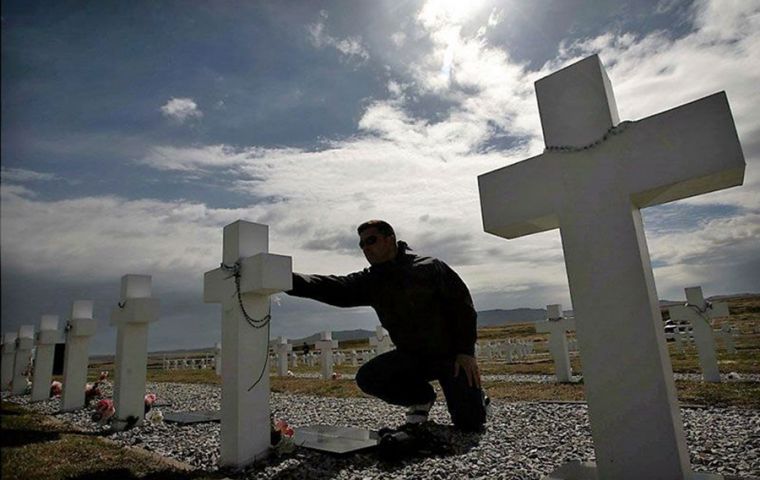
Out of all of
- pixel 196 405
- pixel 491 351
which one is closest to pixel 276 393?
pixel 196 405

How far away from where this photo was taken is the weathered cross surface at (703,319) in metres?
7.71

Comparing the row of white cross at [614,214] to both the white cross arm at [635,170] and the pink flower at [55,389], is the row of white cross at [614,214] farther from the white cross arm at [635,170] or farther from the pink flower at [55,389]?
the pink flower at [55,389]

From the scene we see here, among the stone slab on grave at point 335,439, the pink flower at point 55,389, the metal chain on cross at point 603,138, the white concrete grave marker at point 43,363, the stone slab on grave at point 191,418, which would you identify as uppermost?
the metal chain on cross at point 603,138

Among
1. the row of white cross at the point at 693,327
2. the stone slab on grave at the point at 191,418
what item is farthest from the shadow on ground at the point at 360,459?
the row of white cross at the point at 693,327

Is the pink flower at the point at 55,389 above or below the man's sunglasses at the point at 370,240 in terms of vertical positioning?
below

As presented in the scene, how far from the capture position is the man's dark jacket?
4414 millimetres

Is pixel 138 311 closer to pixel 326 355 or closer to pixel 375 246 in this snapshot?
pixel 375 246

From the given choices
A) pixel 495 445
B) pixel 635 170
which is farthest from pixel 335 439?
pixel 635 170

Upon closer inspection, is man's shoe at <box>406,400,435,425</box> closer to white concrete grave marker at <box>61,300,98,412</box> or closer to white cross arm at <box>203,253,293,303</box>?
white cross arm at <box>203,253,293,303</box>

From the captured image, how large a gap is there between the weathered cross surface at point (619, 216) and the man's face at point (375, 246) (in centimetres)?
172

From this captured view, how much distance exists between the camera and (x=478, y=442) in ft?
13.5

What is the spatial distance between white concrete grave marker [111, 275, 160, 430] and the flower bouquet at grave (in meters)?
2.64

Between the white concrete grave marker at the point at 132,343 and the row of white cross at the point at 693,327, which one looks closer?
the white concrete grave marker at the point at 132,343

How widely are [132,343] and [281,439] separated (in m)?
3.12
